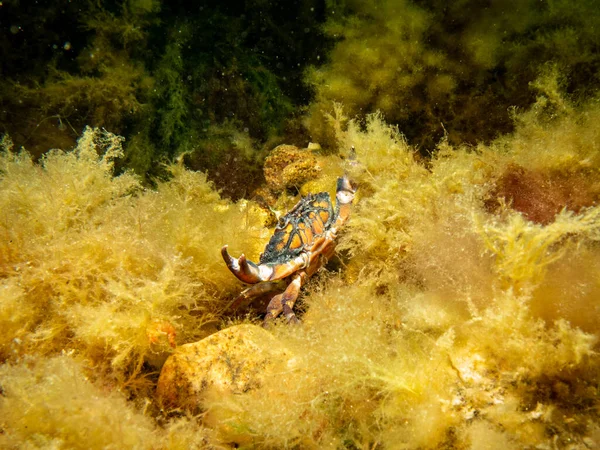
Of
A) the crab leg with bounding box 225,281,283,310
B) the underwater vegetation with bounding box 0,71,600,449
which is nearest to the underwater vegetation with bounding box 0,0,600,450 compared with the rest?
the underwater vegetation with bounding box 0,71,600,449

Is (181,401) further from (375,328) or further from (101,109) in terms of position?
(101,109)

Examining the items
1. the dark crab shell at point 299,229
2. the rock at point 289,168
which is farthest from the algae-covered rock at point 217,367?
the rock at point 289,168

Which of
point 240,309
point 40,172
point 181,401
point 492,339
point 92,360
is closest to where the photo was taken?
point 492,339

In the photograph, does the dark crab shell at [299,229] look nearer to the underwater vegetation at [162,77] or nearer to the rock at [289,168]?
the rock at [289,168]

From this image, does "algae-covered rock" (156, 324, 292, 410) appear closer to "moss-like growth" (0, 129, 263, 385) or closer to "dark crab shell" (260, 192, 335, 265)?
"moss-like growth" (0, 129, 263, 385)

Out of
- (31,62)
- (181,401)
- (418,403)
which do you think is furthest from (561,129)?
(31,62)

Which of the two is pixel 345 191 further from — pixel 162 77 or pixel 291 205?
pixel 162 77

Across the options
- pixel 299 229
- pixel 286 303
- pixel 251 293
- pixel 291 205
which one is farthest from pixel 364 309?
pixel 291 205
